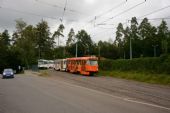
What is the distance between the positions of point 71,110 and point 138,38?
9911 cm

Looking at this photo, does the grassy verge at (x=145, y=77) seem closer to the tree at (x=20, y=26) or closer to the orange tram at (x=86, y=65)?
the orange tram at (x=86, y=65)

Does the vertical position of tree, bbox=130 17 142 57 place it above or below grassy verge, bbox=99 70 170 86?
above

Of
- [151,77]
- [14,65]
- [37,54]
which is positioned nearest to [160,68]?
[151,77]

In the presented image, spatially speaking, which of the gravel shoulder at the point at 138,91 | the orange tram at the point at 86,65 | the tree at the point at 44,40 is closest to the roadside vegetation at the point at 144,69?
the orange tram at the point at 86,65

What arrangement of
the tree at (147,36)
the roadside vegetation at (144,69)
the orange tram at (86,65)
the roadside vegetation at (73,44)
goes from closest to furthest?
the roadside vegetation at (144,69), the orange tram at (86,65), the roadside vegetation at (73,44), the tree at (147,36)

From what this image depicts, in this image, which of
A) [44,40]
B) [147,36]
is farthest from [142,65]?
[44,40]

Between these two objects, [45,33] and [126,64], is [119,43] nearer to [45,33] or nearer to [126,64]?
[45,33]

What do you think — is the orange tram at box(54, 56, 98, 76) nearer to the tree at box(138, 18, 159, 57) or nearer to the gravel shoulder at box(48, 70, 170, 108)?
the gravel shoulder at box(48, 70, 170, 108)

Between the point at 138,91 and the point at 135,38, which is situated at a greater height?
the point at 135,38

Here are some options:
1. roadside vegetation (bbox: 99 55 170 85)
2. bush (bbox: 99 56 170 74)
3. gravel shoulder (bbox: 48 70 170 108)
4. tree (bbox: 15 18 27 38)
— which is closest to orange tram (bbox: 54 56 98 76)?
roadside vegetation (bbox: 99 55 170 85)

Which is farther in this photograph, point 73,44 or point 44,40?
point 73,44

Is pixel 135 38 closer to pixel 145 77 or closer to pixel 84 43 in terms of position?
pixel 84 43

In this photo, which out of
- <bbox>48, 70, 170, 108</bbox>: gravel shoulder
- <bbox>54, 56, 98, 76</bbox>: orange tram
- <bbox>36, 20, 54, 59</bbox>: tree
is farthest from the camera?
<bbox>36, 20, 54, 59</bbox>: tree

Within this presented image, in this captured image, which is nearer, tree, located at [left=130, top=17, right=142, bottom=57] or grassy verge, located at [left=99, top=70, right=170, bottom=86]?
grassy verge, located at [left=99, top=70, right=170, bottom=86]
